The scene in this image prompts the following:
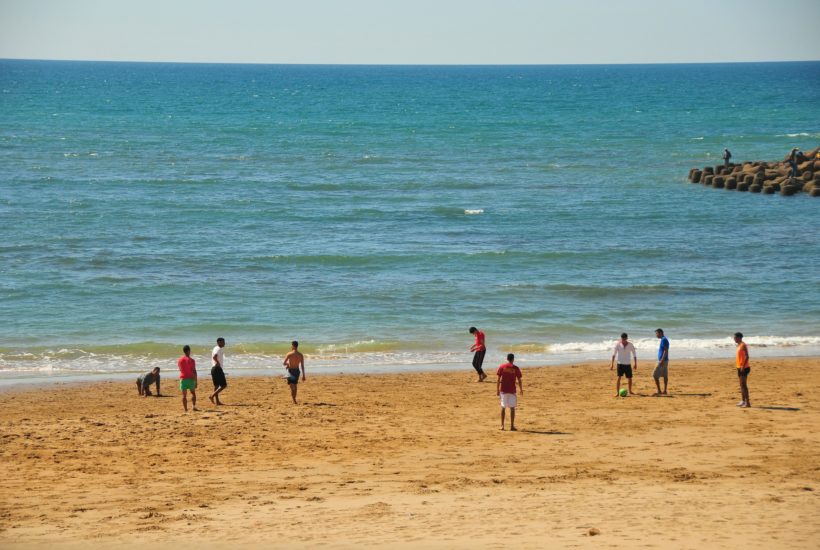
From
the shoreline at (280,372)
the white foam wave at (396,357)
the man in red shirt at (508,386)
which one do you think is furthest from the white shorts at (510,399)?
the white foam wave at (396,357)

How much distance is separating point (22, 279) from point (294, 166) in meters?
27.4

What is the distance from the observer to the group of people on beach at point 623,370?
16109 mm

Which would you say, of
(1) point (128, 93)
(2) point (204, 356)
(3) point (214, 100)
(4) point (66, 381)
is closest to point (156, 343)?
(2) point (204, 356)

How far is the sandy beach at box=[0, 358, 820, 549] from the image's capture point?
11.4 meters

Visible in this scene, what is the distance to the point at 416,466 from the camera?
14266mm

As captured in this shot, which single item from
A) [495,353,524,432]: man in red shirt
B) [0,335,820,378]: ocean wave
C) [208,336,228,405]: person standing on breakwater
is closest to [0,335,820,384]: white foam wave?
[0,335,820,378]: ocean wave

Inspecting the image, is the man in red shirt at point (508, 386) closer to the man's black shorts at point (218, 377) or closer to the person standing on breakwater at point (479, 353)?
the person standing on breakwater at point (479, 353)

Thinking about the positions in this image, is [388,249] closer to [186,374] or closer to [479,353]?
[479,353]

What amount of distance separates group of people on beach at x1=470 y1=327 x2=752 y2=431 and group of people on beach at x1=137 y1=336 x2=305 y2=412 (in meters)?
3.62

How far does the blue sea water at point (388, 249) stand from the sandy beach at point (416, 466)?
12.6 feet

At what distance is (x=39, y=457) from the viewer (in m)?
14.8

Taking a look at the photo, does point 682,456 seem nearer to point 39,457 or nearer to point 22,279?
point 39,457

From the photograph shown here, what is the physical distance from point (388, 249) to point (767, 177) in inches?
877

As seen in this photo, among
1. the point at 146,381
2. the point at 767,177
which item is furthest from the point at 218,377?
the point at 767,177
